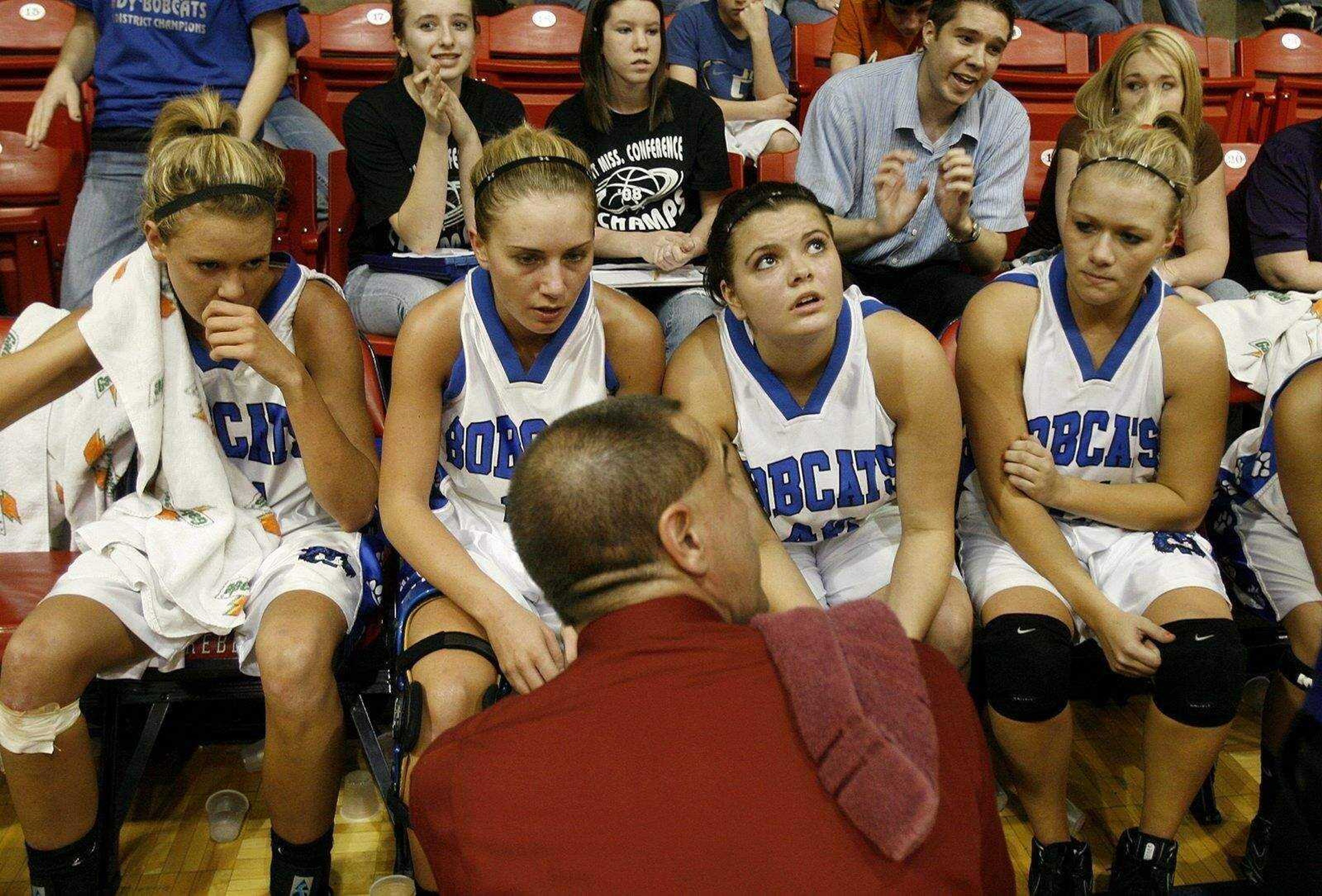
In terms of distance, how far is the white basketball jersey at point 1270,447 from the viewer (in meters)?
2.33

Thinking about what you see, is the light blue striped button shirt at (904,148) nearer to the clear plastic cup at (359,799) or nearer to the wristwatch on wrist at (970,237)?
the wristwatch on wrist at (970,237)

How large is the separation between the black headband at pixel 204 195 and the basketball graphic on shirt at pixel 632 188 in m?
1.36

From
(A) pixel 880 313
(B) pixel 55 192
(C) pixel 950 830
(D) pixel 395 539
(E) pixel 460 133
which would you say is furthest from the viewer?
(B) pixel 55 192

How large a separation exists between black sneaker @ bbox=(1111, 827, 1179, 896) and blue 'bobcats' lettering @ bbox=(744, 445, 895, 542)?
0.82 meters

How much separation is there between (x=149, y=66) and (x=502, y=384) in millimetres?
2109

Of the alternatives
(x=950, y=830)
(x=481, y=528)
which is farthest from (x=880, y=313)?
(x=950, y=830)

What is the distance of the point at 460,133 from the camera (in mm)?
2996

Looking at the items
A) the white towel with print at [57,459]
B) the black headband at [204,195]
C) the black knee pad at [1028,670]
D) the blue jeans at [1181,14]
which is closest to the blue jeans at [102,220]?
the white towel with print at [57,459]

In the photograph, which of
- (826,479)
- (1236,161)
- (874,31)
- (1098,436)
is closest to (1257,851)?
(1098,436)

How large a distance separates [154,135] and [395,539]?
3.12 feet

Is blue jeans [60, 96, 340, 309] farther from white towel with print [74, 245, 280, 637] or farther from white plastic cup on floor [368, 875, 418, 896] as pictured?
white plastic cup on floor [368, 875, 418, 896]

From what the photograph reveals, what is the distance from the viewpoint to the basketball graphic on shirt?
3.21m

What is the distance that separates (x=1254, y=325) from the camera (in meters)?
2.73

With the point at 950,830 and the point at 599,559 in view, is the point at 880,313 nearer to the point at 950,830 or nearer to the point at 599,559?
the point at 599,559
